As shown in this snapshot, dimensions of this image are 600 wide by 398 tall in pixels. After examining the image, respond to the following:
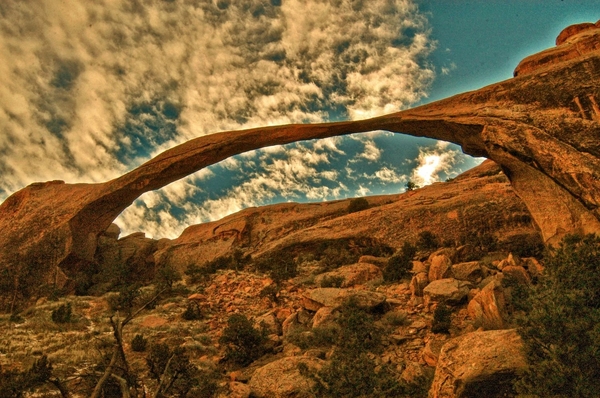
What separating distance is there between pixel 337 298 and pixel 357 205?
14.2 m

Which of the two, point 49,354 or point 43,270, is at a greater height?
point 43,270

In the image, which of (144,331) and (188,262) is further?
(188,262)

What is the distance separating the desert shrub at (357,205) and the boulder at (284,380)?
54.2 feet

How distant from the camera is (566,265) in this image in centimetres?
739

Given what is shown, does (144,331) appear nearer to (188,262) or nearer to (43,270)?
(43,270)

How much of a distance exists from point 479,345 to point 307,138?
31.3ft

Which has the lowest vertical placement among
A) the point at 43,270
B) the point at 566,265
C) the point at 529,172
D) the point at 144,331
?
the point at 566,265

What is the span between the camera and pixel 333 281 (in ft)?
43.9

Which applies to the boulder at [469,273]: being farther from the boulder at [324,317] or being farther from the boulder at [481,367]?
the boulder at [481,367]

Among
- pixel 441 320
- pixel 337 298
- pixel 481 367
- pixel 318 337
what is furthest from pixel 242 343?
pixel 481 367

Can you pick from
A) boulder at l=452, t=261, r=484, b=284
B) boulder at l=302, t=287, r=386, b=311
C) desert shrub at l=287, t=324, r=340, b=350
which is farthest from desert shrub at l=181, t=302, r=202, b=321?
boulder at l=452, t=261, r=484, b=284

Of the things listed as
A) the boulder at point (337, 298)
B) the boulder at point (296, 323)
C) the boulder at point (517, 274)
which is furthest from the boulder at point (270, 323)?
the boulder at point (517, 274)

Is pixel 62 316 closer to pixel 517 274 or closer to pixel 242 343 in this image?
pixel 242 343

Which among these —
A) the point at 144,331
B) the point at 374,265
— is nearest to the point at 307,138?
the point at 374,265
